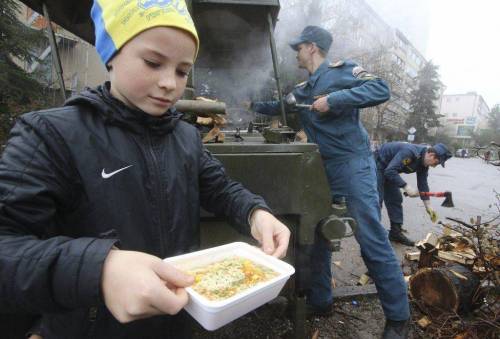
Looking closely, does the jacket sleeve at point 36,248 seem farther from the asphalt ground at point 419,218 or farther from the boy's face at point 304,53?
the asphalt ground at point 419,218

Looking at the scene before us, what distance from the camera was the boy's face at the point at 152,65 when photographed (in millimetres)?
1160

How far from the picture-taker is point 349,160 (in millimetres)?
2893

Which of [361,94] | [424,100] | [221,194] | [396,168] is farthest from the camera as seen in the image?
[424,100]

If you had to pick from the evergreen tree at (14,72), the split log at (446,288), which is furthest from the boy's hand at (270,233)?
the evergreen tree at (14,72)

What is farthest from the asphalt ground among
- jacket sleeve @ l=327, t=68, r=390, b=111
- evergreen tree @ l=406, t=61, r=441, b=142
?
evergreen tree @ l=406, t=61, r=441, b=142

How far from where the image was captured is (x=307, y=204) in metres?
2.30

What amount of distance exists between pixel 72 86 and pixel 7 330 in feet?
47.7

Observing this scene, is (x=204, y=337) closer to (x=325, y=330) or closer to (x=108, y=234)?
(x=325, y=330)

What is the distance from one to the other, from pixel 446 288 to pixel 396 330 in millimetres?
833

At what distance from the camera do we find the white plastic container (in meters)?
0.97

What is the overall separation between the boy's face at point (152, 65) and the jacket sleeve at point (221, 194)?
1.46 feet

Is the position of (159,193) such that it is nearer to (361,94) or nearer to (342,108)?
(342,108)

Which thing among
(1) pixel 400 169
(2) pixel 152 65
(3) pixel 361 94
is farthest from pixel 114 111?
(1) pixel 400 169

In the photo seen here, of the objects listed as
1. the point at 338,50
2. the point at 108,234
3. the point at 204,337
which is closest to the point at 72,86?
the point at 338,50
